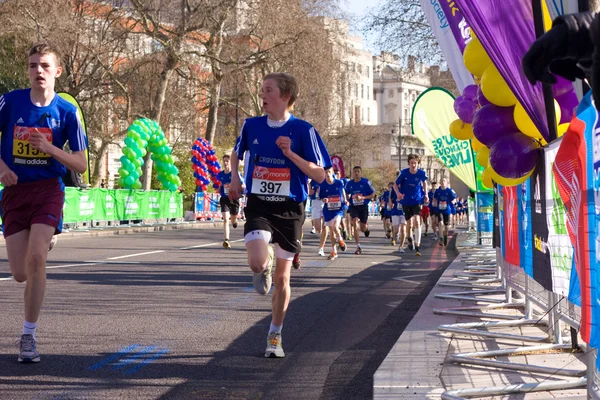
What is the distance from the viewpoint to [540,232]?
588 centimetres

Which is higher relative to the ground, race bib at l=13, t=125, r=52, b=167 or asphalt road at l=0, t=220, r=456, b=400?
race bib at l=13, t=125, r=52, b=167

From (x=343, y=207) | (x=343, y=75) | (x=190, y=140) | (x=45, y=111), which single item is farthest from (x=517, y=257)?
(x=190, y=140)

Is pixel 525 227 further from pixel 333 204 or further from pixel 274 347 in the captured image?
pixel 333 204

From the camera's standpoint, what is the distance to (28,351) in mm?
5949

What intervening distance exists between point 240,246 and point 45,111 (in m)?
15.7

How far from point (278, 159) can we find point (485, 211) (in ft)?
53.2

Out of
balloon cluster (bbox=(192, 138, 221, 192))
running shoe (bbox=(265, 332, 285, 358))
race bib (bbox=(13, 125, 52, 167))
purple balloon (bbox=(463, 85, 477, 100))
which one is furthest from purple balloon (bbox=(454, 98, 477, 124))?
balloon cluster (bbox=(192, 138, 221, 192))

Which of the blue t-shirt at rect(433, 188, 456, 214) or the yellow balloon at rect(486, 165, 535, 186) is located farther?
the blue t-shirt at rect(433, 188, 456, 214)

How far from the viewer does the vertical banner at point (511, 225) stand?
7.33m

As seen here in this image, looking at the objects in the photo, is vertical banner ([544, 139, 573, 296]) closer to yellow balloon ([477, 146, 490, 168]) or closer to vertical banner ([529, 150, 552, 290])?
vertical banner ([529, 150, 552, 290])

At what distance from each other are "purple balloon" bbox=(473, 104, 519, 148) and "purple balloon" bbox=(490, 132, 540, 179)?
1.06 ft

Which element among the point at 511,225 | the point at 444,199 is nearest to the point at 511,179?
the point at 511,225

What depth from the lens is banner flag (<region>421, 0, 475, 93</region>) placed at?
11.8m

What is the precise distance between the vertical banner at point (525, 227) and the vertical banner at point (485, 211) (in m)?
14.9
